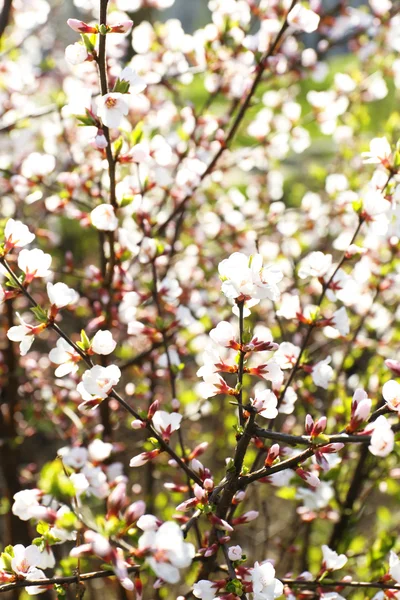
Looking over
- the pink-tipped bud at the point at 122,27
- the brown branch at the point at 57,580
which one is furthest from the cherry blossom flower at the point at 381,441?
the pink-tipped bud at the point at 122,27

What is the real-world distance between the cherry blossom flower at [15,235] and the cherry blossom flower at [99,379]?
38 cm

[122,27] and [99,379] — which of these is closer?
[99,379]

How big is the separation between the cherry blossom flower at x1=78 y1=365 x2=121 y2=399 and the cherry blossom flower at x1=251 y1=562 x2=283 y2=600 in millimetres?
508

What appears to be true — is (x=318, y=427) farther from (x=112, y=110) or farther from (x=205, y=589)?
(x=112, y=110)

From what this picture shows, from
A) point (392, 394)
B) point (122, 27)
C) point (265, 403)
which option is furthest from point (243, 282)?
point (122, 27)

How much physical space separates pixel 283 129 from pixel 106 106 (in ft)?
5.49

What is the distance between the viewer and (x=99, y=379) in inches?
48.8

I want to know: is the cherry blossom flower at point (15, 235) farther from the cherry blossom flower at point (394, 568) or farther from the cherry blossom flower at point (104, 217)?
the cherry blossom flower at point (394, 568)

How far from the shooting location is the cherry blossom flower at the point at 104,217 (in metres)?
1.57

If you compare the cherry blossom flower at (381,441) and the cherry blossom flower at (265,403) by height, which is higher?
the cherry blossom flower at (381,441)

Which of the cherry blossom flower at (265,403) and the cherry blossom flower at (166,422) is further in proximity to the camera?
the cherry blossom flower at (166,422)

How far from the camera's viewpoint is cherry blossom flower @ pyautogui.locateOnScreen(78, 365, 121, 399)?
1.22 meters

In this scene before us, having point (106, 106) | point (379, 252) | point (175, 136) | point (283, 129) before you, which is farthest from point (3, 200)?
point (106, 106)

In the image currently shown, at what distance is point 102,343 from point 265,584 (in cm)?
64
